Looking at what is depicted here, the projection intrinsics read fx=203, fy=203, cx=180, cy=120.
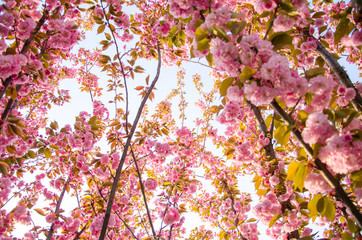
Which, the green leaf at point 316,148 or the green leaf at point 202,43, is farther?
the green leaf at point 202,43

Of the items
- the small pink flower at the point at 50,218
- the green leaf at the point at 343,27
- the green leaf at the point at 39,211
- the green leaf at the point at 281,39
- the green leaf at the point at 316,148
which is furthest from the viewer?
the small pink flower at the point at 50,218

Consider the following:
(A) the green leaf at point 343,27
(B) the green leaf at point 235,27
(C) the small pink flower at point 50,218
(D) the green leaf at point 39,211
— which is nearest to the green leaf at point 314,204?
(B) the green leaf at point 235,27

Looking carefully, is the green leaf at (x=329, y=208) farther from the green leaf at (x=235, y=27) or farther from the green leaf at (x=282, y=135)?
the green leaf at (x=235, y=27)

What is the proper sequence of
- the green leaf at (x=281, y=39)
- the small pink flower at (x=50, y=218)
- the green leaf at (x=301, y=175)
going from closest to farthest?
the green leaf at (x=301, y=175)
the green leaf at (x=281, y=39)
the small pink flower at (x=50, y=218)

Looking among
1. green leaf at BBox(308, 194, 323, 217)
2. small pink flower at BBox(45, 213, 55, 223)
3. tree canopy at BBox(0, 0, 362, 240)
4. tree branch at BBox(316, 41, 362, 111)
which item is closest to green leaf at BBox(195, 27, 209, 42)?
tree canopy at BBox(0, 0, 362, 240)

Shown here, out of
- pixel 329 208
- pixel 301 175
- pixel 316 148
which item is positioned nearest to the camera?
pixel 316 148

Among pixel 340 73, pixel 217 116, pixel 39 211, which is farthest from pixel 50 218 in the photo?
pixel 340 73

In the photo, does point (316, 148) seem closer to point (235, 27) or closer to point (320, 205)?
point (320, 205)

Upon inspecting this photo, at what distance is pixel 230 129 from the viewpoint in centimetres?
384

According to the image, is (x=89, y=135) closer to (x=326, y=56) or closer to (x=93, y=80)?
(x=93, y=80)

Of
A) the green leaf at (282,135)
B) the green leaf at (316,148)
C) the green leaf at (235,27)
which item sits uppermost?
the green leaf at (235,27)

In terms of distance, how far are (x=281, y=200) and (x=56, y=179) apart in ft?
12.3

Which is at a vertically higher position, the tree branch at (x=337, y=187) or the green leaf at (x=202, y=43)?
the green leaf at (x=202, y=43)

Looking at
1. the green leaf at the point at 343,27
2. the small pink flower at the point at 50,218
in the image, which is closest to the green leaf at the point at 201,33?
the green leaf at the point at 343,27
